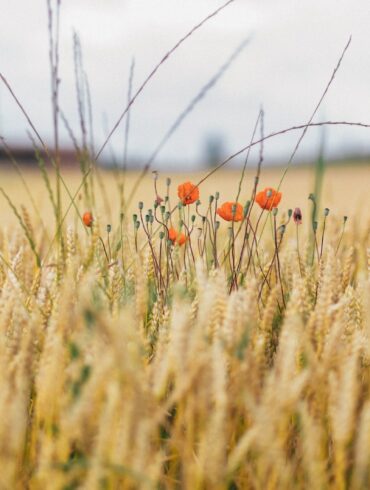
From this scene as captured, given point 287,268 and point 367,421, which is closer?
point 367,421

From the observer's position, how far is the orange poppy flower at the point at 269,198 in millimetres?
1405

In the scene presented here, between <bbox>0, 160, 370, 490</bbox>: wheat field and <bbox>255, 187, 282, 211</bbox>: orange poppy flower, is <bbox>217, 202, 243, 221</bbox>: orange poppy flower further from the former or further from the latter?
<bbox>0, 160, 370, 490</bbox>: wheat field

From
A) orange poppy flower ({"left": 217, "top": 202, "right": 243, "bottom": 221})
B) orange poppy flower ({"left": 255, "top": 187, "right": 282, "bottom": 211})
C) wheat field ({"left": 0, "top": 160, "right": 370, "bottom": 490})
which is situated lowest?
wheat field ({"left": 0, "top": 160, "right": 370, "bottom": 490})

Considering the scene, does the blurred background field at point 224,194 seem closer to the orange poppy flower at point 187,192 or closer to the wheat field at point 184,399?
the orange poppy flower at point 187,192

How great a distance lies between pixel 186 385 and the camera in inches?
29.1

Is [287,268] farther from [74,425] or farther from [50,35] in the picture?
[74,425]

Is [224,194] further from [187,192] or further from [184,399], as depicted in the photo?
[184,399]

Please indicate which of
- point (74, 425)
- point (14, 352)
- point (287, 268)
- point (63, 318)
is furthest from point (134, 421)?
point (287, 268)

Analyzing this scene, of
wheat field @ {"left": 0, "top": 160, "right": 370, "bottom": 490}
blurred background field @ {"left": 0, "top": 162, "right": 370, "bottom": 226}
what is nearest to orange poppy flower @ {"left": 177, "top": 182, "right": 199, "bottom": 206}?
blurred background field @ {"left": 0, "top": 162, "right": 370, "bottom": 226}

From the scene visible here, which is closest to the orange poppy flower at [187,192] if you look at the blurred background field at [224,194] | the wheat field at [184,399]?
the blurred background field at [224,194]

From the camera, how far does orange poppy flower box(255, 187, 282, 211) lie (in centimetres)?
141

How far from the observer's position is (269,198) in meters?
1.43

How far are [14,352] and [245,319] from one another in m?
0.34

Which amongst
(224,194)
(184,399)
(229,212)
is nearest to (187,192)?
(229,212)
